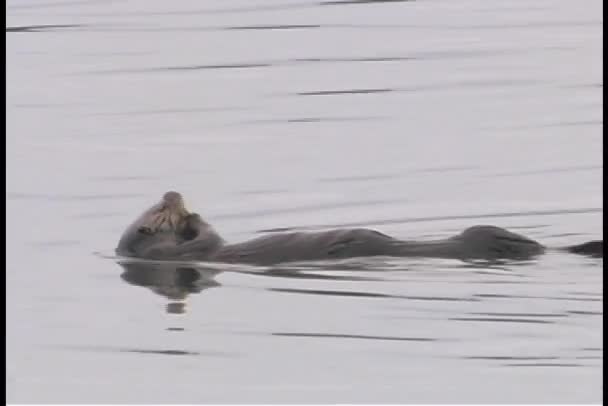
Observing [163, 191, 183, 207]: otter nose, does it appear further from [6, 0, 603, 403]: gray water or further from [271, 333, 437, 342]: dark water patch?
[271, 333, 437, 342]: dark water patch

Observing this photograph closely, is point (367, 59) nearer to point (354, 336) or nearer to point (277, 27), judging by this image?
point (277, 27)

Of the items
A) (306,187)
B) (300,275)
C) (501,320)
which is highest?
(306,187)

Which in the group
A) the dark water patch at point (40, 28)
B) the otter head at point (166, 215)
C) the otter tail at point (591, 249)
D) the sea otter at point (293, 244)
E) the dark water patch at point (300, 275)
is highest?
the dark water patch at point (40, 28)

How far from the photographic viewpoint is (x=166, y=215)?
14.2m

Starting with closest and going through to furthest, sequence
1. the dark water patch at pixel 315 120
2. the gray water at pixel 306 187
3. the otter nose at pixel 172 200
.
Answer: the gray water at pixel 306 187
the otter nose at pixel 172 200
the dark water patch at pixel 315 120

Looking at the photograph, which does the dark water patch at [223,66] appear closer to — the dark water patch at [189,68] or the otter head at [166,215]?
the dark water patch at [189,68]

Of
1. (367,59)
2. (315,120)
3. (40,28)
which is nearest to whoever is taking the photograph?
(315,120)

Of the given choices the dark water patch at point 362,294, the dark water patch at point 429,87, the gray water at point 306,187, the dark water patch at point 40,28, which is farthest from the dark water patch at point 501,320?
the dark water patch at point 40,28

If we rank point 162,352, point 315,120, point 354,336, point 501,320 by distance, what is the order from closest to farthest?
1. point 162,352
2. point 354,336
3. point 501,320
4. point 315,120

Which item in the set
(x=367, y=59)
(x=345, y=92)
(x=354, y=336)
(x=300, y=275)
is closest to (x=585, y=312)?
(x=354, y=336)

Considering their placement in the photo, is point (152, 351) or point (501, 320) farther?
point (501, 320)

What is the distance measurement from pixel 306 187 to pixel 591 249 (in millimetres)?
3089

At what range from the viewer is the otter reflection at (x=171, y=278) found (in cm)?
1341

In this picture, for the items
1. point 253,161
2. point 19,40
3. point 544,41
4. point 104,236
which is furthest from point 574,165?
point 19,40
